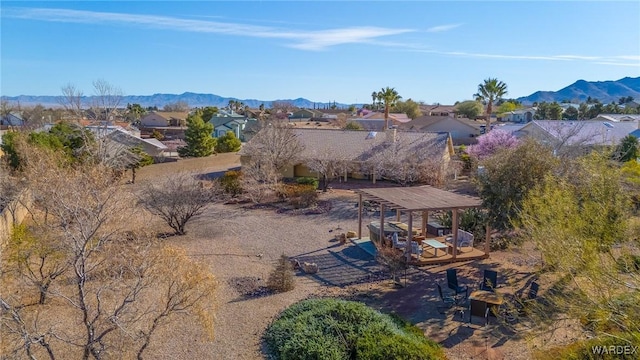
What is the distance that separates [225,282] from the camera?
15.7m

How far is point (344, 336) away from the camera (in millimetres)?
10906

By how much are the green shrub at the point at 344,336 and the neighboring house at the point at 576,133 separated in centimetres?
2117

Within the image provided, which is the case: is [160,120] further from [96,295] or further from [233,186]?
[96,295]

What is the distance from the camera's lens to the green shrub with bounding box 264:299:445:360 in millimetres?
10102

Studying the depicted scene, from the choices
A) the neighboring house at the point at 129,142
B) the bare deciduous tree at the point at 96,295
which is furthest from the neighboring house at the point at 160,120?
the bare deciduous tree at the point at 96,295

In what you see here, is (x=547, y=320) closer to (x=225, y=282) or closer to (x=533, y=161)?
(x=533, y=161)

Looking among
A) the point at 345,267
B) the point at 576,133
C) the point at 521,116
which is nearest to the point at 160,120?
the point at 521,116

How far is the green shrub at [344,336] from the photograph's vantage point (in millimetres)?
10102

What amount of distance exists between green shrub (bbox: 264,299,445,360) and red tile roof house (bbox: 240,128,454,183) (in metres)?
24.0

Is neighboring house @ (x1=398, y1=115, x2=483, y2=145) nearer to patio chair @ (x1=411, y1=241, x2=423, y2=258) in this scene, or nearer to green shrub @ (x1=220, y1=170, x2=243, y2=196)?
green shrub @ (x1=220, y1=170, x2=243, y2=196)

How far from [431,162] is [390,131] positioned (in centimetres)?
615

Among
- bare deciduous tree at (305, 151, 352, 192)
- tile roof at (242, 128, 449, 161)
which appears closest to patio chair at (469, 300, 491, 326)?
bare deciduous tree at (305, 151, 352, 192)

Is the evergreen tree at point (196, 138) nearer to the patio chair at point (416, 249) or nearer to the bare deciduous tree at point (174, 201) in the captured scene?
the bare deciduous tree at point (174, 201)

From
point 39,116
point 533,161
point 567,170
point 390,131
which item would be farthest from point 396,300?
point 39,116
